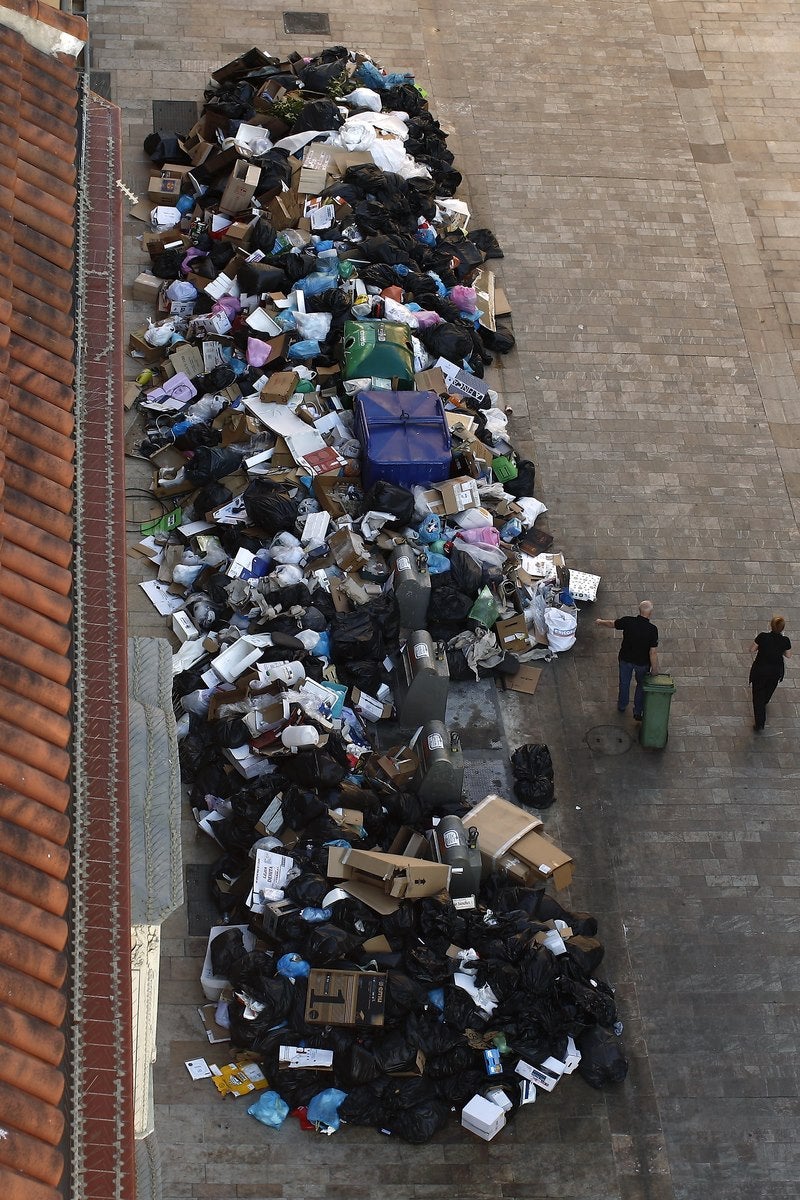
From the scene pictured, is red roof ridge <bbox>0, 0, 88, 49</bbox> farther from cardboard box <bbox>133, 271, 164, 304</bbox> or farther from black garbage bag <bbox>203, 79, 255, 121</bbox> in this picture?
black garbage bag <bbox>203, 79, 255, 121</bbox>

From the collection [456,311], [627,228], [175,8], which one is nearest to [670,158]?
[627,228]

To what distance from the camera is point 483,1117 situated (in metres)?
9.98

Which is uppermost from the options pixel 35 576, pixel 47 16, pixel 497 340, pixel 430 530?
pixel 47 16

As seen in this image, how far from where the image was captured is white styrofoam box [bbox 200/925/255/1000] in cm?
1048

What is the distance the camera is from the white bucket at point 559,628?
1316 cm

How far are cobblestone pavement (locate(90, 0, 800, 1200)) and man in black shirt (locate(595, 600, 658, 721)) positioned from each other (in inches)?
9.3

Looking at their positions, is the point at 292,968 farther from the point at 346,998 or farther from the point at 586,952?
the point at 586,952

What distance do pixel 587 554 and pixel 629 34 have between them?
9694 millimetres

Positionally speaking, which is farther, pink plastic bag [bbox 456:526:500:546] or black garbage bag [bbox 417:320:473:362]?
black garbage bag [bbox 417:320:473:362]

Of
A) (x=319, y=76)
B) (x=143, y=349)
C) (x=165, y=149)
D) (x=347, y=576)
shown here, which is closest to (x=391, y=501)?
(x=347, y=576)

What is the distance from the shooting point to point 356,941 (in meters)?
10.5

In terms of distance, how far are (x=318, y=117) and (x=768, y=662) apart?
8.23 meters

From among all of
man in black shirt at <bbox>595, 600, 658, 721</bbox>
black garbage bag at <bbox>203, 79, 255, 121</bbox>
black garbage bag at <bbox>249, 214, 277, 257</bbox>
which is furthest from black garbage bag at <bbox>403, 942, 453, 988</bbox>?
black garbage bag at <bbox>203, 79, 255, 121</bbox>

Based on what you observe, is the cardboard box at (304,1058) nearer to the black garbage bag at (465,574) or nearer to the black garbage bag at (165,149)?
the black garbage bag at (465,574)
